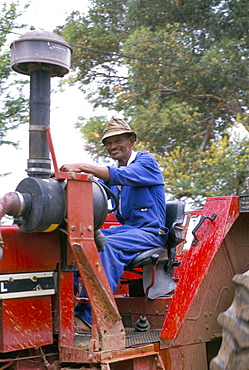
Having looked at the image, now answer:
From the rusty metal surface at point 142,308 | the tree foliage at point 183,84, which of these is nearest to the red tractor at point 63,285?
the rusty metal surface at point 142,308

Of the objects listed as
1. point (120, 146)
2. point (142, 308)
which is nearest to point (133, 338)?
point (142, 308)

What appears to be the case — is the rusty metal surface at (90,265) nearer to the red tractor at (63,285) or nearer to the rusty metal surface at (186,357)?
the red tractor at (63,285)

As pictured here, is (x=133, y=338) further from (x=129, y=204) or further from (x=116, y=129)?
(x=116, y=129)

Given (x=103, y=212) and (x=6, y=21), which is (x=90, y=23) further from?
(x=103, y=212)

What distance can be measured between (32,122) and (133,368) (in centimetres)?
140

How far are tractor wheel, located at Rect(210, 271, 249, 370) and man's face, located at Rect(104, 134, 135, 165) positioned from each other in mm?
1553

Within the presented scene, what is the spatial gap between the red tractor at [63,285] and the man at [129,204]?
0.99 feet

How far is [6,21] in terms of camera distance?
8.52m

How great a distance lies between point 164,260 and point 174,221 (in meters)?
0.35

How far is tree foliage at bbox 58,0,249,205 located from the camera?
10203 mm

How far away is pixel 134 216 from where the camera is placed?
3877 millimetres

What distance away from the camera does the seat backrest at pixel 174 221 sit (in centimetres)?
383

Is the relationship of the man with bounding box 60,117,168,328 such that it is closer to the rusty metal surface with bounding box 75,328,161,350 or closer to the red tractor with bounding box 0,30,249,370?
the rusty metal surface with bounding box 75,328,161,350

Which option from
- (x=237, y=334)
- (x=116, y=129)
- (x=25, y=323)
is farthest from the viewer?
(x=116, y=129)
